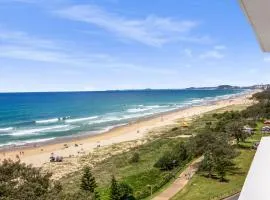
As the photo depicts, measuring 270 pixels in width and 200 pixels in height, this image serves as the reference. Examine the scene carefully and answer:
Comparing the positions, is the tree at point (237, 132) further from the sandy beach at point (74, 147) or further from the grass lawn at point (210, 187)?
the sandy beach at point (74, 147)

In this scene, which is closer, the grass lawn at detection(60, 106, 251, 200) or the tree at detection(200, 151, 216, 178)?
the grass lawn at detection(60, 106, 251, 200)

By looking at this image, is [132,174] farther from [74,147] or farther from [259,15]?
[259,15]

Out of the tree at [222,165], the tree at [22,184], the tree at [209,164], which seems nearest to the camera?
the tree at [22,184]

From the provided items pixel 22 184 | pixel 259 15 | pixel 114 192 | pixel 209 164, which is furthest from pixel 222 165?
pixel 259 15

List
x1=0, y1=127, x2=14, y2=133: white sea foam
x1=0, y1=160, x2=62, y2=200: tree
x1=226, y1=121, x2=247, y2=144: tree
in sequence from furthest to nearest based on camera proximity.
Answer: x1=0, y1=127, x2=14, y2=133: white sea foam < x1=226, y1=121, x2=247, y2=144: tree < x1=0, y1=160, x2=62, y2=200: tree

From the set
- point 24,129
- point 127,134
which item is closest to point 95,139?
point 127,134

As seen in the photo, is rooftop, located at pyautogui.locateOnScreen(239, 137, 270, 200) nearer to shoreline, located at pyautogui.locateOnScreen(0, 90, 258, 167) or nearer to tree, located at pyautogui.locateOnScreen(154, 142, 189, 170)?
tree, located at pyautogui.locateOnScreen(154, 142, 189, 170)

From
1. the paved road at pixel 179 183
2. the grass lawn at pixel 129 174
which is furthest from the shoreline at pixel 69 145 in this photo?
the paved road at pixel 179 183

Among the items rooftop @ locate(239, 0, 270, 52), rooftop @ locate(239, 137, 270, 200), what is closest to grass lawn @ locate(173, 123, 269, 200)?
rooftop @ locate(239, 137, 270, 200)

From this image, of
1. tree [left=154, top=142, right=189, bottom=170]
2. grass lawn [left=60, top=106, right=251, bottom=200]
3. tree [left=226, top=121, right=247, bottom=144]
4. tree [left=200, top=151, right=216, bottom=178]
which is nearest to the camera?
grass lawn [left=60, top=106, right=251, bottom=200]
